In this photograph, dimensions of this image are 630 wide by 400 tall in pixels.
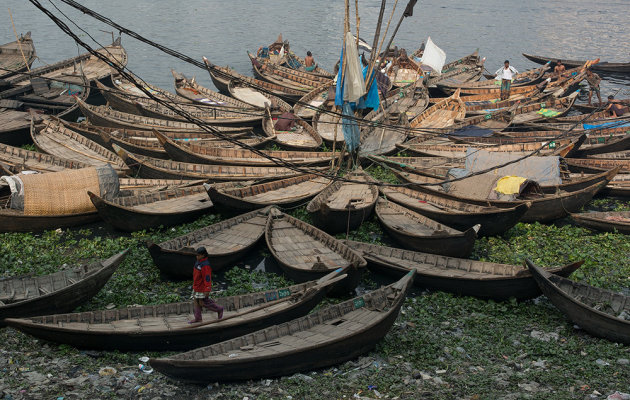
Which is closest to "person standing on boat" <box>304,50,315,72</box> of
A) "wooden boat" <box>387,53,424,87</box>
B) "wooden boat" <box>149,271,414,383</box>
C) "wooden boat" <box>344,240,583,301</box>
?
"wooden boat" <box>387,53,424,87</box>

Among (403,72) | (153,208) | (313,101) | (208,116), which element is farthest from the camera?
(403,72)

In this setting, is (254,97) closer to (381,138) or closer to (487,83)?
(381,138)

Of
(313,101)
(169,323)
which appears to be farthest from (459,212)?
(313,101)

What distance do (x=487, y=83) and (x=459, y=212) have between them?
16.9 metres

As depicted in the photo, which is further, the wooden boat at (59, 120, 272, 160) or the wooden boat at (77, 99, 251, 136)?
the wooden boat at (77, 99, 251, 136)

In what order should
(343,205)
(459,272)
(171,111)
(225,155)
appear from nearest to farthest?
(459,272)
(343,205)
(225,155)
(171,111)

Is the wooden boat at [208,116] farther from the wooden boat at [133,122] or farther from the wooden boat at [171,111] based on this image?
the wooden boat at [133,122]

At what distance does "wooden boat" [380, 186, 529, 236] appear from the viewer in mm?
14555

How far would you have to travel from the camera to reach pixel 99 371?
30.0ft

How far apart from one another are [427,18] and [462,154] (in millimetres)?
41872

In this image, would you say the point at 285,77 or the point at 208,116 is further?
the point at 285,77

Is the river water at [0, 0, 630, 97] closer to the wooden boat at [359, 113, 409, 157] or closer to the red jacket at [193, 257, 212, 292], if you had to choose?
the wooden boat at [359, 113, 409, 157]

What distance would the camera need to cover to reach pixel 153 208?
50.3 ft

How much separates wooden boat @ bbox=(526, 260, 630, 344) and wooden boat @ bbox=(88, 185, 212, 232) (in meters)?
8.43
